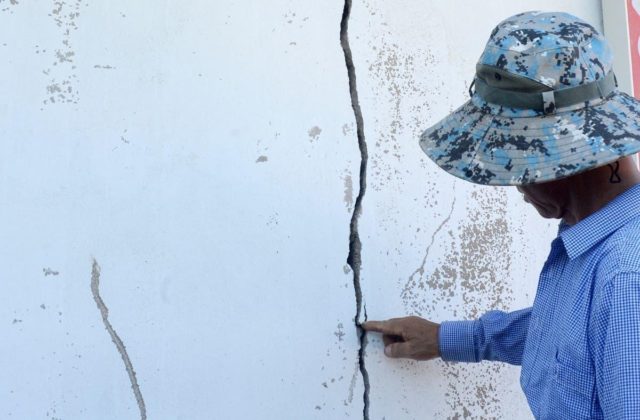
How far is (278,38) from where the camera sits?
220 centimetres

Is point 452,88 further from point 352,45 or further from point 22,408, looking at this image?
point 22,408

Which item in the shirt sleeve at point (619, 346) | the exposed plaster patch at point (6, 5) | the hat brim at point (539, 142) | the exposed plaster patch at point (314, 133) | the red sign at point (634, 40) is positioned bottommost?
the shirt sleeve at point (619, 346)

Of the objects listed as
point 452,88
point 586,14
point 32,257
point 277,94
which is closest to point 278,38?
point 277,94

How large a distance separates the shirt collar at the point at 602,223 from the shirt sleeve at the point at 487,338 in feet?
1.49

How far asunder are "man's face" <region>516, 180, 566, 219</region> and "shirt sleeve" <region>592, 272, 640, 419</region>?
8.2 inches

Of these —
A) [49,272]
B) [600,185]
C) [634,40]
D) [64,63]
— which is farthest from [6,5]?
[634,40]

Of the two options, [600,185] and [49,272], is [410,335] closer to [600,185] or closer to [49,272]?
[600,185]

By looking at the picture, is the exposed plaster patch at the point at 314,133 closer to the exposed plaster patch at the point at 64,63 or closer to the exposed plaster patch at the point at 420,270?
the exposed plaster patch at the point at 420,270

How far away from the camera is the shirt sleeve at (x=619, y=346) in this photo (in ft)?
4.72

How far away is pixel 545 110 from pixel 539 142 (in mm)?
57

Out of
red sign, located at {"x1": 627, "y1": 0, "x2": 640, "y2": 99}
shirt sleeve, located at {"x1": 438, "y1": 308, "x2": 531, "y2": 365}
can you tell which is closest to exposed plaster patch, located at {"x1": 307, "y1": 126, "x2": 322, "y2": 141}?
shirt sleeve, located at {"x1": 438, "y1": 308, "x2": 531, "y2": 365}

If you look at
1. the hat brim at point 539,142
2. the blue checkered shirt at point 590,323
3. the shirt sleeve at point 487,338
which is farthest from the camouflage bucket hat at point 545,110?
the shirt sleeve at point 487,338

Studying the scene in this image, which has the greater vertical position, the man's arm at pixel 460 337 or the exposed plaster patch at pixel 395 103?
the exposed plaster patch at pixel 395 103

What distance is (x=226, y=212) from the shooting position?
2.09m
